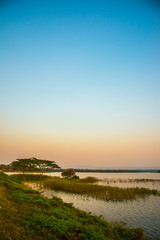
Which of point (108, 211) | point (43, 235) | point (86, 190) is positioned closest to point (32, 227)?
point (43, 235)

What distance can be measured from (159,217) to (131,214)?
3012 millimetres

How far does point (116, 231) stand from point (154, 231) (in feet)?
14.9

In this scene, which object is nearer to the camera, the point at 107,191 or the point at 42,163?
the point at 107,191

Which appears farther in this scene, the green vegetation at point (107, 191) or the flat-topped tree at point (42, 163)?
the flat-topped tree at point (42, 163)

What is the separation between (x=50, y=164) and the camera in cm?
5950

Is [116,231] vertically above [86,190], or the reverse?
[116,231]

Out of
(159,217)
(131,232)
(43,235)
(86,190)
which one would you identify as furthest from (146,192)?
(43,235)

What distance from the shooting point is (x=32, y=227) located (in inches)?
297

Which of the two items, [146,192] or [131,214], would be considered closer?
[131,214]

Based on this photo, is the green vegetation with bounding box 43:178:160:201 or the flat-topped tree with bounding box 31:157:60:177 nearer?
the green vegetation with bounding box 43:178:160:201

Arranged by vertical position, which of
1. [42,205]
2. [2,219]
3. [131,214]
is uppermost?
[2,219]

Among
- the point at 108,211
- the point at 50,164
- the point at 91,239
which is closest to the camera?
the point at 91,239

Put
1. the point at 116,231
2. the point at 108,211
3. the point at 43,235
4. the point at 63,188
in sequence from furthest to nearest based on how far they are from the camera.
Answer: the point at 63,188 < the point at 108,211 < the point at 116,231 < the point at 43,235

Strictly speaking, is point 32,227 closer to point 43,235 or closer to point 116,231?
point 43,235
